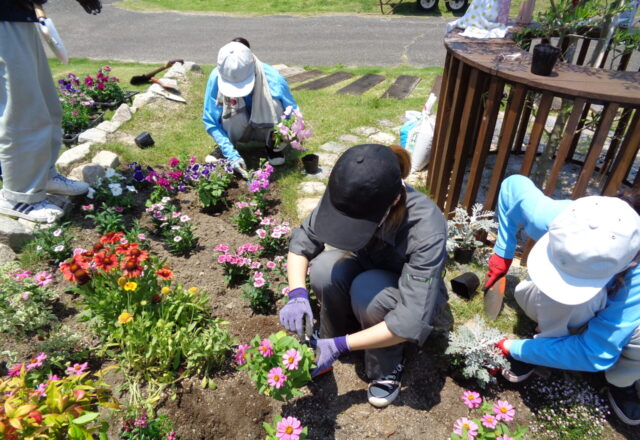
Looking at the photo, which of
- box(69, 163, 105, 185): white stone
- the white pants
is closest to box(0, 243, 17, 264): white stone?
the white pants

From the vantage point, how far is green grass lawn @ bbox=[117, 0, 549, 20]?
13.9 m

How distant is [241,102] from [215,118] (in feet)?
0.90

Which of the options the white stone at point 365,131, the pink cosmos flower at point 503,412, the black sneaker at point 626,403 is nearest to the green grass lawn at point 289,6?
the white stone at point 365,131

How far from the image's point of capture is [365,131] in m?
4.73

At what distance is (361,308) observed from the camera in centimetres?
202

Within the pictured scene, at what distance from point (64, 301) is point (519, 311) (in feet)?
8.95

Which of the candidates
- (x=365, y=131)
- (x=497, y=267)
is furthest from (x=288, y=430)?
(x=365, y=131)

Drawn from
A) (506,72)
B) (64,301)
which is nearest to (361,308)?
(506,72)

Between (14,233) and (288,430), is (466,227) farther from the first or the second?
(14,233)

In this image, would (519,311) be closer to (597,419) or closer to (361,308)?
(597,419)

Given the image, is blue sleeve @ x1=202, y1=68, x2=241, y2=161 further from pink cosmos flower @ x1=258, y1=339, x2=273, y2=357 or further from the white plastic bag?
pink cosmos flower @ x1=258, y1=339, x2=273, y2=357

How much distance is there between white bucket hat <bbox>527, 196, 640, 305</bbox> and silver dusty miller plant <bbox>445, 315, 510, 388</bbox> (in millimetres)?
489

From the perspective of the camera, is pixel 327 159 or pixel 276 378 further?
pixel 327 159

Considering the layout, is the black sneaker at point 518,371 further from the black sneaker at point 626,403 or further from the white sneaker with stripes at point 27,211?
the white sneaker with stripes at point 27,211
